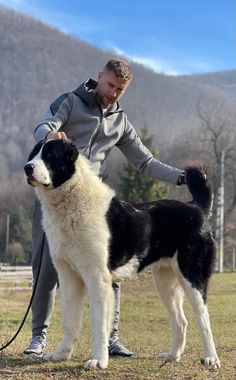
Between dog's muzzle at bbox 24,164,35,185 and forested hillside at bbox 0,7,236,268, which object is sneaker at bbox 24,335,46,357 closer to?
dog's muzzle at bbox 24,164,35,185

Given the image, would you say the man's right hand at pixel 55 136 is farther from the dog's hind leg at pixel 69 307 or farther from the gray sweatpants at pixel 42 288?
the gray sweatpants at pixel 42 288

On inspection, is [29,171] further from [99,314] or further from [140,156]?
[140,156]

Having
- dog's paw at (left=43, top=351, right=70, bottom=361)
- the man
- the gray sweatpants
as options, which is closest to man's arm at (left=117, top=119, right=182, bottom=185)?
the man

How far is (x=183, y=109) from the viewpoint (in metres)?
113

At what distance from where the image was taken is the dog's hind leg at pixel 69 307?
4.98m

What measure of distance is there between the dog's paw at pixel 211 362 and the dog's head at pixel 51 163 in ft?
6.66

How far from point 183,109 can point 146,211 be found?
4336 inches

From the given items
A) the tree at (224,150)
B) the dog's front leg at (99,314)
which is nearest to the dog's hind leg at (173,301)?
the dog's front leg at (99,314)

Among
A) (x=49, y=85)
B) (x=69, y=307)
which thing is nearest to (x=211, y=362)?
(x=69, y=307)

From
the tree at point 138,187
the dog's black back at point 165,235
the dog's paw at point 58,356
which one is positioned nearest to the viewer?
the dog's black back at point 165,235

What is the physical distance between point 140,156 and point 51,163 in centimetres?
170

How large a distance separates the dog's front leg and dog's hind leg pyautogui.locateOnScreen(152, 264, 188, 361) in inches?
34.6

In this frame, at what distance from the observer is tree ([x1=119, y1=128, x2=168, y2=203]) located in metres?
48.6

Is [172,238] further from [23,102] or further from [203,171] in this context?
[23,102]
